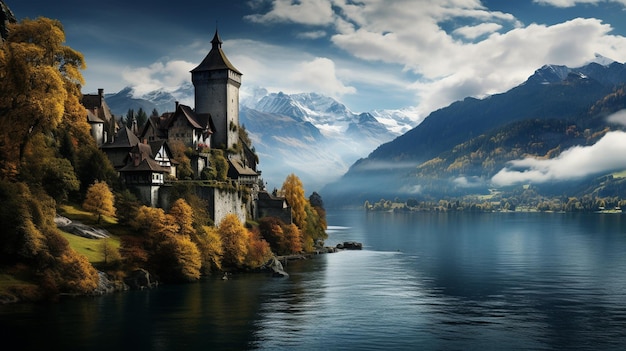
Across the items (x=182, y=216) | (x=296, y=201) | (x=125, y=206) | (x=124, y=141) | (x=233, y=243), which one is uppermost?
(x=124, y=141)

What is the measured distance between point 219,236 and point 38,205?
29820 mm

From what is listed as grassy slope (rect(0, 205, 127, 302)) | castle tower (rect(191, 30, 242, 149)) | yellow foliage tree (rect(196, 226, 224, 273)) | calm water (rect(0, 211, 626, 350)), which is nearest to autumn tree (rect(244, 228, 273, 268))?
calm water (rect(0, 211, 626, 350))

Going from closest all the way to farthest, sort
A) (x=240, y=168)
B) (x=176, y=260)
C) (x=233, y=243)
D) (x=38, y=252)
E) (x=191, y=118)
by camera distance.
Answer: (x=38, y=252)
(x=176, y=260)
(x=233, y=243)
(x=191, y=118)
(x=240, y=168)

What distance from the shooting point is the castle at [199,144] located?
3846 inches

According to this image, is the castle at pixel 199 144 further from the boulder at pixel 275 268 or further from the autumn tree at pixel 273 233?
the boulder at pixel 275 268

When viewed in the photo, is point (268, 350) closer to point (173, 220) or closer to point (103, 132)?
point (173, 220)

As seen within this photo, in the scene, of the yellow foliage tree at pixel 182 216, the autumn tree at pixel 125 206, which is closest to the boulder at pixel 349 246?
the yellow foliage tree at pixel 182 216

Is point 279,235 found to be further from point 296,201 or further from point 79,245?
point 79,245

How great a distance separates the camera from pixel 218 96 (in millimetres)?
128375

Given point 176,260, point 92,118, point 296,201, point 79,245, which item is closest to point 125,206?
point 176,260

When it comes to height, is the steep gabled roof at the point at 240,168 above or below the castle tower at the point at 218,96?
below

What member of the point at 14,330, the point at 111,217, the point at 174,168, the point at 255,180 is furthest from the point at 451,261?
the point at 14,330

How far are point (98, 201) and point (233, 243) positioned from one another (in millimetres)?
21471

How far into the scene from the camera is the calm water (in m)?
53.5
